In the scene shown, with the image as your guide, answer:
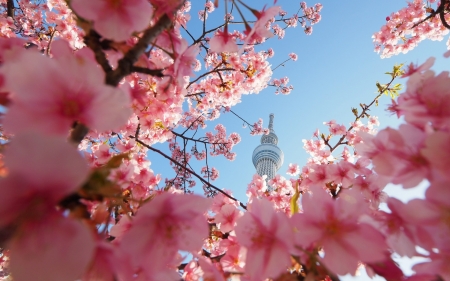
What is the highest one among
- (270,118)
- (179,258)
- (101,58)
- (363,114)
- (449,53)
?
(270,118)

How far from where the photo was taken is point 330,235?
790mm

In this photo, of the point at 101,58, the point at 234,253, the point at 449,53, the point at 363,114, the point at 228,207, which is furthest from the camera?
the point at 363,114

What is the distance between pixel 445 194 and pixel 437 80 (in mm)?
381

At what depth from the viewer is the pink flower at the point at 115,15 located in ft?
2.61

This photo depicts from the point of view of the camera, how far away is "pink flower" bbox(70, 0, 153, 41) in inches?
31.3

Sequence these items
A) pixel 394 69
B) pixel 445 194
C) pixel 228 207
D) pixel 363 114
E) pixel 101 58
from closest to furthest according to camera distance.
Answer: pixel 445 194, pixel 101 58, pixel 228 207, pixel 394 69, pixel 363 114

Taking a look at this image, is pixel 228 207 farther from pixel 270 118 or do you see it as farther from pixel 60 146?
pixel 270 118

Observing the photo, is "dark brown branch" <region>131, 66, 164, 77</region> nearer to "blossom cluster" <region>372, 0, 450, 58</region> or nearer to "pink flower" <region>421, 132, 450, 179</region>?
"pink flower" <region>421, 132, 450, 179</region>

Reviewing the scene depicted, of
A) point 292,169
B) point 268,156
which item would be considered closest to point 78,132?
point 292,169

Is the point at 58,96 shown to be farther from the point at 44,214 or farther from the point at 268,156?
the point at 268,156

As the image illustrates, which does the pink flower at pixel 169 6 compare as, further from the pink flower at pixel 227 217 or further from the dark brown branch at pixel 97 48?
the pink flower at pixel 227 217

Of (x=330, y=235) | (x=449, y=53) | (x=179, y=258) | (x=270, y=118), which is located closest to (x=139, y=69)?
(x=179, y=258)

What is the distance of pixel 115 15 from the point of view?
0.83m

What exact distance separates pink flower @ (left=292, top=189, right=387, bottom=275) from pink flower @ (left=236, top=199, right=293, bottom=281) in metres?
0.04
